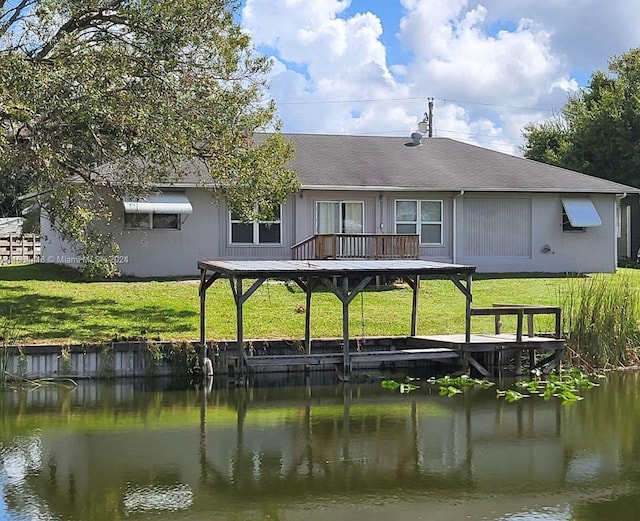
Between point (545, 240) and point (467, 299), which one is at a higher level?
point (545, 240)

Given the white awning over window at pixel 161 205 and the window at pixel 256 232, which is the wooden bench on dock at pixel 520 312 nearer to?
the window at pixel 256 232

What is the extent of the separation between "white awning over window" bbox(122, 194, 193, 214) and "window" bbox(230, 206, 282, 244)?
1.68 meters

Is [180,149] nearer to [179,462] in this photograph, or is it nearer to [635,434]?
[179,462]

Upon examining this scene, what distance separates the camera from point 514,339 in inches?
671

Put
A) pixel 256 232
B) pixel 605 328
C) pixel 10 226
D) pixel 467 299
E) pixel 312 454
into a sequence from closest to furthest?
pixel 312 454, pixel 467 299, pixel 605 328, pixel 256 232, pixel 10 226

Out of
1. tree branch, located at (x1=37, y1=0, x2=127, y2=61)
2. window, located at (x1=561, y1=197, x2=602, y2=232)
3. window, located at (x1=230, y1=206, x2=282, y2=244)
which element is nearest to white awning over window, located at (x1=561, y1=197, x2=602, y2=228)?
window, located at (x1=561, y1=197, x2=602, y2=232)

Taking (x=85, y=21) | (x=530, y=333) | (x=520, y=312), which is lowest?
(x=530, y=333)

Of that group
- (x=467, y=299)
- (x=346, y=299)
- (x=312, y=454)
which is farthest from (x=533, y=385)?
(x=312, y=454)

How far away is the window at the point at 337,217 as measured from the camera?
82.6 ft

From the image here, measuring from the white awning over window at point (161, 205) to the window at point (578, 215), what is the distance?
10.9 m

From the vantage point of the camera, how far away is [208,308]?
1945 cm

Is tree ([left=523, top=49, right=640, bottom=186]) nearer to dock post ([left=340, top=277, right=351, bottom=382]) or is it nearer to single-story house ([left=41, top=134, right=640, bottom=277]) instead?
single-story house ([left=41, top=134, right=640, bottom=277])

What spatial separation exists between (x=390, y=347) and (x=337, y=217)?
26.6ft

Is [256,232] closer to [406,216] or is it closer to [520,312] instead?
[406,216]
